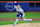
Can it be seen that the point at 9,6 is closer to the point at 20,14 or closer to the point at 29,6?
the point at 29,6

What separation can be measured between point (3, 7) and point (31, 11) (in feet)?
12.2

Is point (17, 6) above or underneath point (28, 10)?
above

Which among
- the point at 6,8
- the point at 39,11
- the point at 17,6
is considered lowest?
the point at 39,11

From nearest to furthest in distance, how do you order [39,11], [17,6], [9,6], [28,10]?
[17,6], [9,6], [28,10], [39,11]

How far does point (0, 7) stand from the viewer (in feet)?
38.0

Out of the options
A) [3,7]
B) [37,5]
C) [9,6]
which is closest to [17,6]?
[9,6]

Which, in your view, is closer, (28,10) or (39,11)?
(28,10)

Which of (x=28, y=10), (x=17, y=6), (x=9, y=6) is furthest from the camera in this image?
(x=28, y=10)

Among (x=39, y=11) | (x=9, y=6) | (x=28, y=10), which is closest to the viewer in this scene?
(x=9, y=6)

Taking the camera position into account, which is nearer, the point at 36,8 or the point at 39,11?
the point at 36,8

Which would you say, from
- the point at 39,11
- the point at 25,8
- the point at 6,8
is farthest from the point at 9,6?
the point at 39,11

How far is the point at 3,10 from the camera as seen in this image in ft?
39.1

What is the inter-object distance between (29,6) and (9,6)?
8.81ft

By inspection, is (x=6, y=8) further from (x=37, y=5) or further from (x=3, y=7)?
(x=37, y=5)
